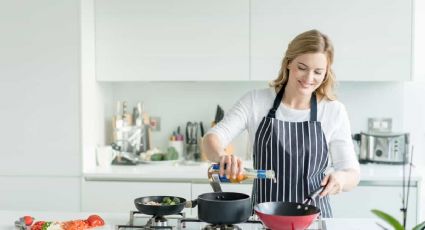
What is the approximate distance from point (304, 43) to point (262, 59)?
133cm

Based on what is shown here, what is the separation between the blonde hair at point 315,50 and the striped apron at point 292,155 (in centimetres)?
7

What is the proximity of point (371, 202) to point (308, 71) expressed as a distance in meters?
1.41

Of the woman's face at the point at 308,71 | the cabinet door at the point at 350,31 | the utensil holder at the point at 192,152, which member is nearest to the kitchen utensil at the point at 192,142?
the utensil holder at the point at 192,152

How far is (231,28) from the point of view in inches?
143

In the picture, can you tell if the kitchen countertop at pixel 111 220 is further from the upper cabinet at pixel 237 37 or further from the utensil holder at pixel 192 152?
the utensil holder at pixel 192 152

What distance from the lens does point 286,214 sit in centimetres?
182

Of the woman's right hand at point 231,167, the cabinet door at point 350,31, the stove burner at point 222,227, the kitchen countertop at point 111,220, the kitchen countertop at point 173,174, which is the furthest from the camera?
the cabinet door at point 350,31

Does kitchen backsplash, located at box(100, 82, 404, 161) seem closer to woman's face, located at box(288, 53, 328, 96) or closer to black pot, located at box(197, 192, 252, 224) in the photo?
woman's face, located at box(288, 53, 328, 96)

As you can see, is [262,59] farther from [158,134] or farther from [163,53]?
[158,134]

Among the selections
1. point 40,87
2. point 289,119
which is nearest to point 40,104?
point 40,87

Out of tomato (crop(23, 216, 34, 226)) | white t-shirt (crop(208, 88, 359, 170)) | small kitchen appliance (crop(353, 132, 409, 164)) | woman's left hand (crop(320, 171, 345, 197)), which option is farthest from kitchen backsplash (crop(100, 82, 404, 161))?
tomato (crop(23, 216, 34, 226))

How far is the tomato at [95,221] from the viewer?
197cm

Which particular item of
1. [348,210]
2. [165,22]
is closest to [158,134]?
[165,22]

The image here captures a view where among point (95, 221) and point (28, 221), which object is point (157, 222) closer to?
point (95, 221)
